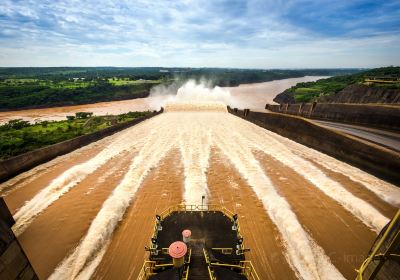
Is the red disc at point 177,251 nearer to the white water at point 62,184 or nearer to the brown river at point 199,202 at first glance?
the brown river at point 199,202

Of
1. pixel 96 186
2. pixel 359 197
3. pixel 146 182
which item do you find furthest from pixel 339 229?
pixel 96 186

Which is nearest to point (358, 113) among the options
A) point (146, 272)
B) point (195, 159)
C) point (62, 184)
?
point (195, 159)

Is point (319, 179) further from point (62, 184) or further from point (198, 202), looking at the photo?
point (62, 184)

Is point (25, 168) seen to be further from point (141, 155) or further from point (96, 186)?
point (141, 155)

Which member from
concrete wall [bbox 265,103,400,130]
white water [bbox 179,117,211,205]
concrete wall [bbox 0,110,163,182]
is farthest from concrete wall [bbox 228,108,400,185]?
concrete wall [bbox 0,110,163,182]

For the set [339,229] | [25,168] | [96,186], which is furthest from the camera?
[25,168]
